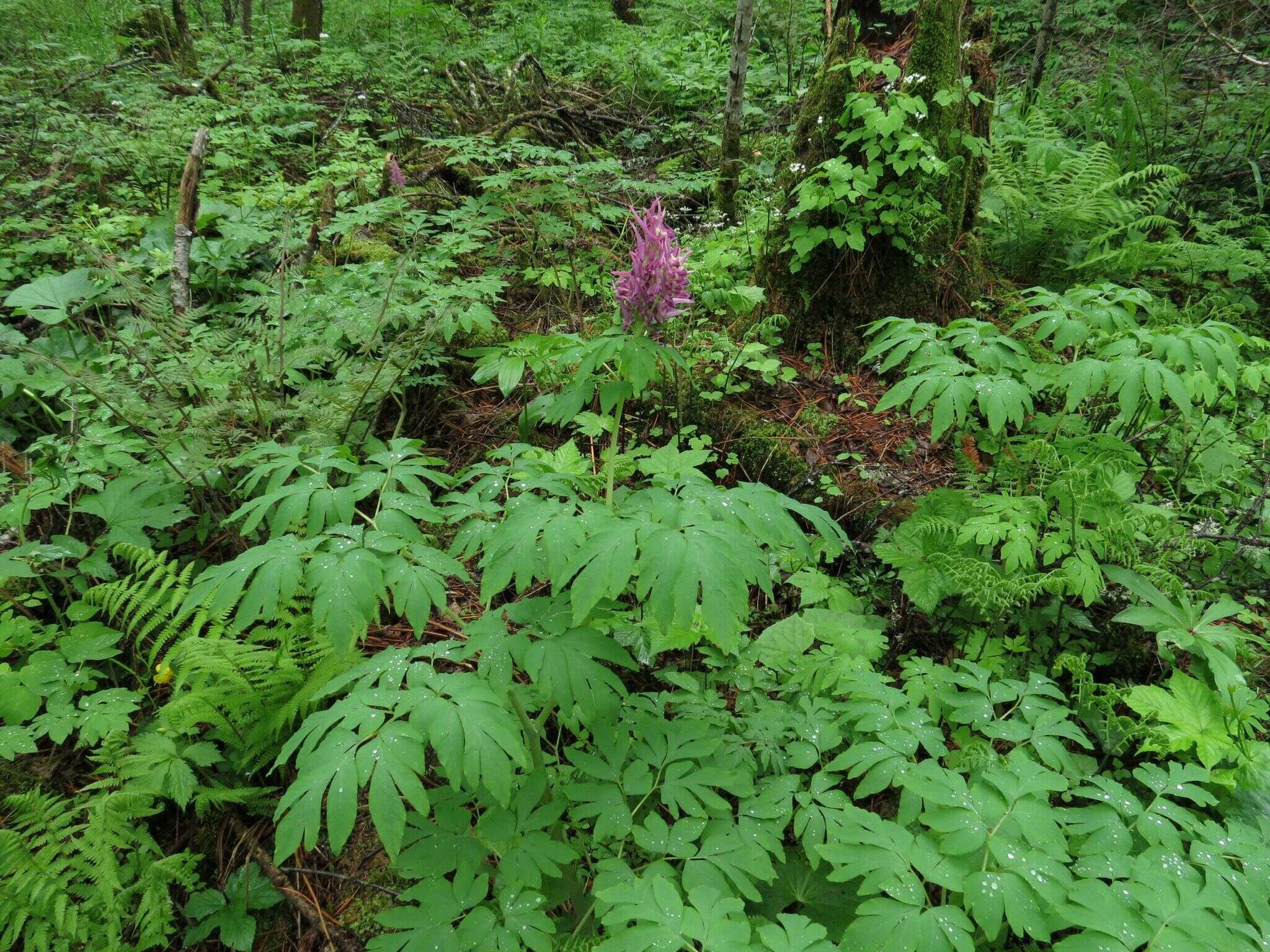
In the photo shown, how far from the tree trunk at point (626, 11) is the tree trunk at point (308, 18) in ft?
17.0

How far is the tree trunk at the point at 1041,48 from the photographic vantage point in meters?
6.10

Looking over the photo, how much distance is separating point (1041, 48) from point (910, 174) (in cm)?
415

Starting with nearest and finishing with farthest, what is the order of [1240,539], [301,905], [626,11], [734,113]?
[301,905] < [1240,539] < [734,113] < [626,11]

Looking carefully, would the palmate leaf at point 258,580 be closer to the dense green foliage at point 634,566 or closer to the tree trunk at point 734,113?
the dense green foliage at point 634,566

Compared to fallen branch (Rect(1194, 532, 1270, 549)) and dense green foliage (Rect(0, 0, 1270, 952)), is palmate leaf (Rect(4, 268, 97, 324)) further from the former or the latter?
fallen branch (Rect(1194, 532, 1270, 549))

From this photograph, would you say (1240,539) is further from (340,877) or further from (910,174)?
(340,877)

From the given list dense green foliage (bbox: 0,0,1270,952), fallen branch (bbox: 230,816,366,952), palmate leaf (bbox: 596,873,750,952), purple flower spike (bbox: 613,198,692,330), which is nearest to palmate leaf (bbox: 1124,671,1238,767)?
dense green foliage (bbox: 0,0,1270,952)

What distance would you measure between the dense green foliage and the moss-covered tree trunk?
9 cm

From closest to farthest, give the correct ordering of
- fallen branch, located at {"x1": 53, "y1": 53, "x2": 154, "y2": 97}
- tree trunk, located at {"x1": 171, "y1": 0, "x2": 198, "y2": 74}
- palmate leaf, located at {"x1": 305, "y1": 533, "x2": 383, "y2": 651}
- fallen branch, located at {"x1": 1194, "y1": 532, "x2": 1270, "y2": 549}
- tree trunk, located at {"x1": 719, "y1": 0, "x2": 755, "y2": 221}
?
palmate leaf, located at {"x1": 305, "y1": 533, "x2": 383, "y2": 651} < fallen branch, located at {"x1": 1194, "y1": 532, "x2": 1270, "y2": 549} < tree trunk, located at {"x1": 719, "y1": 0, "x2": 755, "y2": 221} < fallen branch, located at {"x1": 53, "y1": 53, "x2": 154, "y2": 97} < tree trunk, located at {"x1": 171, "y1": 0, "x2": 198, "y2": 74}

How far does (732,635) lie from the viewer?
1.40 meters

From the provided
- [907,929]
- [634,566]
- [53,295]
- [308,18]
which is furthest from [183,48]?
[907,929]

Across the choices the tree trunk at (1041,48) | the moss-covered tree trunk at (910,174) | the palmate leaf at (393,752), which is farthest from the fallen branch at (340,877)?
the tree trunk at (1041,48)

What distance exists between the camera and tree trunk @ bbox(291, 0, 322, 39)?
9.49 meters

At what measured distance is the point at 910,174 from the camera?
3.72 meters
